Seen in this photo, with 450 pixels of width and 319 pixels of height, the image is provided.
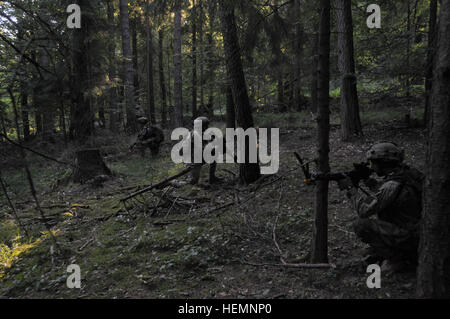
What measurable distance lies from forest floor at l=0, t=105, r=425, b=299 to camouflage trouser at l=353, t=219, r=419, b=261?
0.86 feet

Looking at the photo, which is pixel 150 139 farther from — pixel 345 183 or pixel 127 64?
pixel 345 183

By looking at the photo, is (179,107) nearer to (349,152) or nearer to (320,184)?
(349,152)

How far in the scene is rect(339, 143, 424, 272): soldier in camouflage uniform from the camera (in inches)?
134

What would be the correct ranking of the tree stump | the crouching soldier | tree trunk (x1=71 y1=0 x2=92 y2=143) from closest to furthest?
tree trunk (x1=71 y1=0 x2=92 y2=143)
the tree stump
the crouching soldier

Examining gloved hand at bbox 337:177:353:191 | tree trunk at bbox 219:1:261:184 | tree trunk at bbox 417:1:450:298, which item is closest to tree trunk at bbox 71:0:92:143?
tree trunk at bbox 219:1:261:184

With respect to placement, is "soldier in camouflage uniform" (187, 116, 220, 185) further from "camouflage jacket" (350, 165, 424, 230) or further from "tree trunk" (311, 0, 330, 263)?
"camouflage jacket" (350, 165, 424, 230)

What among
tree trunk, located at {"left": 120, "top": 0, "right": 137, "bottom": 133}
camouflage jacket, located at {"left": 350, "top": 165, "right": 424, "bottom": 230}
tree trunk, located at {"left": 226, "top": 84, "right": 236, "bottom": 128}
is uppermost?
tree trunk, located at {"left": 120, "top": 0, "right": 137, "bottom": 133}

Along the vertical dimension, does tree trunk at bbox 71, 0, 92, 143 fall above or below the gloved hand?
above

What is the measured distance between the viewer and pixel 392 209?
3.60m

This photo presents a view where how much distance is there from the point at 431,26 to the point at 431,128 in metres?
10.1

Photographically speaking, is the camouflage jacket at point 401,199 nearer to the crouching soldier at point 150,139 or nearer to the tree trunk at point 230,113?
the tree trunk at point 230,113

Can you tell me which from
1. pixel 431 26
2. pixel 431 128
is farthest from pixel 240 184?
pixel 431 26

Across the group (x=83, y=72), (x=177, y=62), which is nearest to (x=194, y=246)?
(x=83, y=72)

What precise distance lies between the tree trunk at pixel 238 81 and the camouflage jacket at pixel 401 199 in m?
4.29
